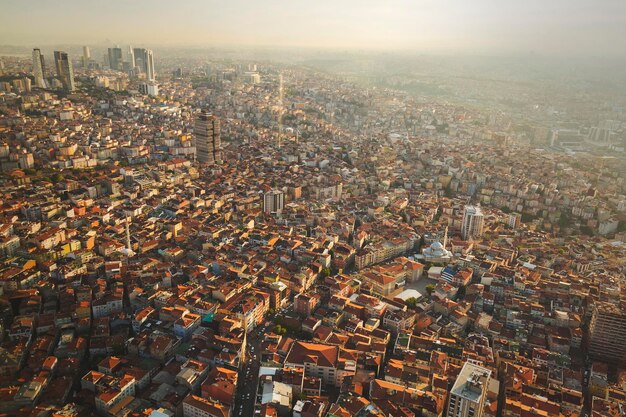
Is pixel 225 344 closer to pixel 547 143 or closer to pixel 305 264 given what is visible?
pixel 305 264

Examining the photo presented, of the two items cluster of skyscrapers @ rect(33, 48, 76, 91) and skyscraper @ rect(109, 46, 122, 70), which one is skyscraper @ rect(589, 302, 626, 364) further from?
skyscraper @ rect(109, 46, 122, 70)

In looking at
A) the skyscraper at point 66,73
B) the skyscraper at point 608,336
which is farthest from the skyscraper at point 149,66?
the skyscraper at point 608,336

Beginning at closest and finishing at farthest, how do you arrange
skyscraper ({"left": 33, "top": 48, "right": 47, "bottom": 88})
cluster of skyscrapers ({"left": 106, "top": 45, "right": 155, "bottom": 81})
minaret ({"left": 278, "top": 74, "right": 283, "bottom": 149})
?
skyscraper ({"left": 33, "top": 48, "right": 47, "bottom": 88}) → minaret ({"left": 278, "top": 74, "right": 283, "bottom": 149}) → cluster of skyscrapers ({"left": 106, "top": 45, "right": 155, "bottom": 81})

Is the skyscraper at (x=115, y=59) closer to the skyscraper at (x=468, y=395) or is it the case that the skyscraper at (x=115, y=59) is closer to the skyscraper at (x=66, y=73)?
the skyscraper at (x=66, y=73)

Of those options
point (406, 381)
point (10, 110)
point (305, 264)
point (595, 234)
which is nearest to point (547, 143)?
point (595, 234)

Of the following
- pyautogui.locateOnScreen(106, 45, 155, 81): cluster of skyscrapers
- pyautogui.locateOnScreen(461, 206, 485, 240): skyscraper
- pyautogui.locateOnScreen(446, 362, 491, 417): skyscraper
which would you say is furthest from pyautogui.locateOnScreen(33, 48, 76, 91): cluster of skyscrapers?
pyautogui.locateOnScreen(446, 362, 491, 417): skyscraper

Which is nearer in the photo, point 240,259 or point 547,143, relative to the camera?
point 240,259
